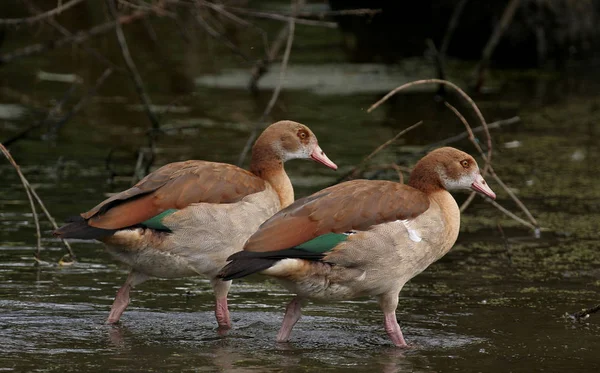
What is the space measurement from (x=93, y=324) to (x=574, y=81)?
40.5 feet

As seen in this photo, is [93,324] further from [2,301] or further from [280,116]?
[280,116]

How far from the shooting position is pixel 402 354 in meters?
7.04

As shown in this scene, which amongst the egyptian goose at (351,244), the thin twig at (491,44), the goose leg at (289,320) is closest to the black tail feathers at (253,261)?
the egyptian goose at (351,244)

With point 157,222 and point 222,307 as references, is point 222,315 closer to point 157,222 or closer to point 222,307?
point 222,307

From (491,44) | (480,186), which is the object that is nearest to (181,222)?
(480,186)

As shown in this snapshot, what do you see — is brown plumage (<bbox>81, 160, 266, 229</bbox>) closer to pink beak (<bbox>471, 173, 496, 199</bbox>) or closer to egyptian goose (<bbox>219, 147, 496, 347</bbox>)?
egyptian goose (<bbox>219, 147, 496, 347</bbox>)

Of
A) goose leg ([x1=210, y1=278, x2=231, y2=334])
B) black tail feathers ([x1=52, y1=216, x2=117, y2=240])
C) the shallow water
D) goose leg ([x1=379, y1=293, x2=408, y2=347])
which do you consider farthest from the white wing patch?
black tail feathers ([x1=52, y1=216, x2=117, y2=240])

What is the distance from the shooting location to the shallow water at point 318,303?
695 cm

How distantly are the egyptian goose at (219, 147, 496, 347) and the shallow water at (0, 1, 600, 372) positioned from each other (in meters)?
0.34

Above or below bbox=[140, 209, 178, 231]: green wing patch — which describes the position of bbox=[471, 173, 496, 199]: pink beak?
above

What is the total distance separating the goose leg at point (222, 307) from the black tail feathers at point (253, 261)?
74 centimetres

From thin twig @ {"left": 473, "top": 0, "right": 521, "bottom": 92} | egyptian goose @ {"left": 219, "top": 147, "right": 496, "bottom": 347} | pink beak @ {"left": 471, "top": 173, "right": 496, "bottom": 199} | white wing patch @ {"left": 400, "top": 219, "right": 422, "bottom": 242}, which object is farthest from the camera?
thin twig @ {"left": 473, "top": 0, "right": 521, "bottom": 92}

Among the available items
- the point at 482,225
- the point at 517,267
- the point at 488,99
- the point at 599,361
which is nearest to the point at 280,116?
the point at 488,99

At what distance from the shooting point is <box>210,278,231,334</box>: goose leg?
758 centimetres
